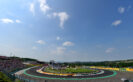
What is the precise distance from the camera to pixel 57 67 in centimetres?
3919

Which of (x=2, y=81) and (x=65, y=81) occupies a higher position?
(x=2, y=81)

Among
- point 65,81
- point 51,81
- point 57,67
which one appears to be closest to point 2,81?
point 51,81

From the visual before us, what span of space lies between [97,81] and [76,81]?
4.72 meters

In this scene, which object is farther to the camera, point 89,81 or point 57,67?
point 57,67

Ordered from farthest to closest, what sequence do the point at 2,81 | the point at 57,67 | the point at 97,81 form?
the point at 57,67 < the point at 97,81 < the point at 2,81

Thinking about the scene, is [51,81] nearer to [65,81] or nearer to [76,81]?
[65,81]

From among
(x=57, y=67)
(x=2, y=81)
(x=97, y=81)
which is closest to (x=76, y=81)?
(x=97, y=81)

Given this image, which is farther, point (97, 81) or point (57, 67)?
point (57, 67)

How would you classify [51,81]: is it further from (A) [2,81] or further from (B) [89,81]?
(A) [2,81]

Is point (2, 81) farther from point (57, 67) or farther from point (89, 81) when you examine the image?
point (57, 67)

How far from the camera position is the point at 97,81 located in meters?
20.9

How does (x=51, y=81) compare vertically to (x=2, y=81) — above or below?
below

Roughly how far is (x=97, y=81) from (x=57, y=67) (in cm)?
2134

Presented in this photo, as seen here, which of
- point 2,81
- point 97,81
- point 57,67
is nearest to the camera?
point 2,81
